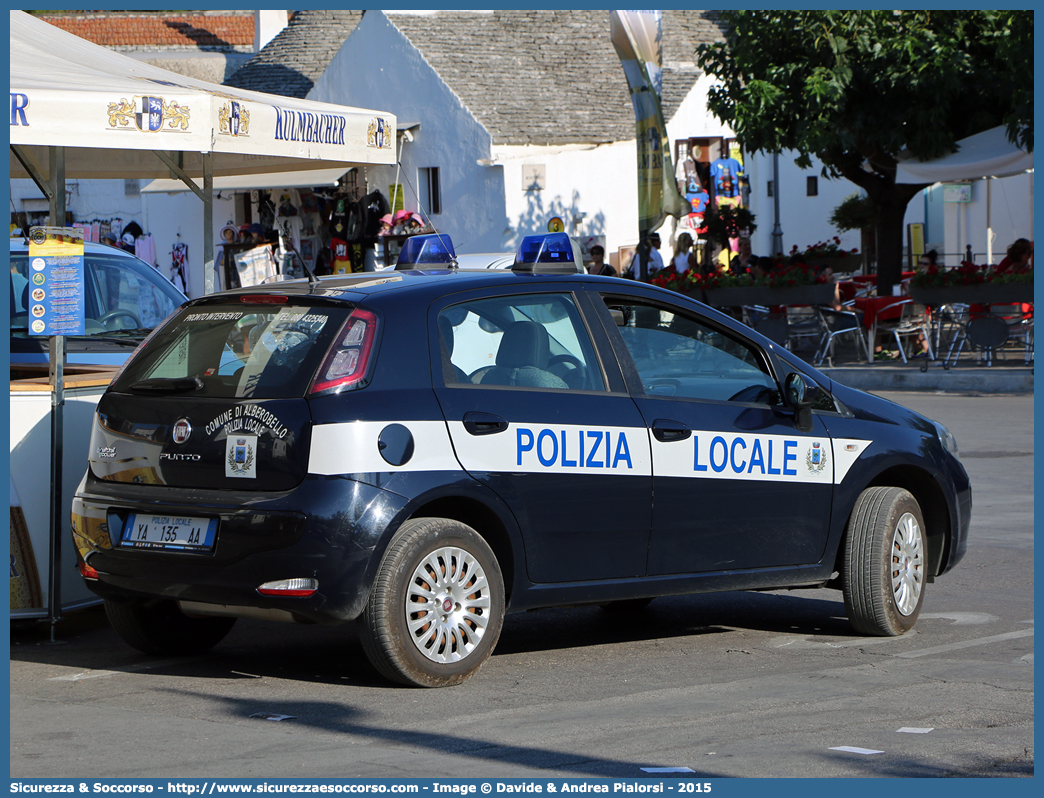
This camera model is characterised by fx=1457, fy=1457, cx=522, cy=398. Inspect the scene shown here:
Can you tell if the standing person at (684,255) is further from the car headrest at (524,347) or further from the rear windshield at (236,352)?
the rear windshield at (236,352)

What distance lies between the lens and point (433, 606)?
557 centimetres

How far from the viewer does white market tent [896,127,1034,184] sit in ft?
68.5

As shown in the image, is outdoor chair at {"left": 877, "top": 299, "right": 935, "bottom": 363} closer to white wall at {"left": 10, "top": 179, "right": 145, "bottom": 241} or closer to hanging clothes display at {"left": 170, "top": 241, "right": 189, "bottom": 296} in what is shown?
hanging clothes display at {"left": 170, "top": 241, "right": 189, "bottom": 296}

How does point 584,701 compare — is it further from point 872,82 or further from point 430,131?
point 430,131

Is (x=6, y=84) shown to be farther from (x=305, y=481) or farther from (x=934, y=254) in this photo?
(x=934, y=254)

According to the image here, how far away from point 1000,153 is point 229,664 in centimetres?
1750

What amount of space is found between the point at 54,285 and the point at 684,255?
19160 mm

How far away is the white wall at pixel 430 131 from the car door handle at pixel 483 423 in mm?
26186

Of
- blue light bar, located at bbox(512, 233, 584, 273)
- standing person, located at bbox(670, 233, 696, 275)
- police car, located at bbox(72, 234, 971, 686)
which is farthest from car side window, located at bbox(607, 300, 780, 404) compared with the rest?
standing person, located at bbox(670, 233, 696, 275)

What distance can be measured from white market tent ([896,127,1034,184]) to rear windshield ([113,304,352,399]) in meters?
17.2

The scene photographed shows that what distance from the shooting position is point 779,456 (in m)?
6.45

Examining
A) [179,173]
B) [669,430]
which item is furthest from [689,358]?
[179,173]

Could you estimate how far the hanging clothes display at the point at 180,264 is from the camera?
3828 cm

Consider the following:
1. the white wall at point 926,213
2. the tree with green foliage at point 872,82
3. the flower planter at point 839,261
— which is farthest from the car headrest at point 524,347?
the white wall at point 926,213
